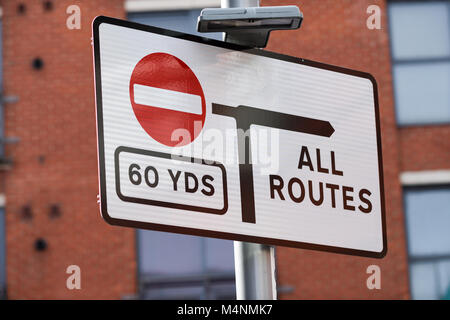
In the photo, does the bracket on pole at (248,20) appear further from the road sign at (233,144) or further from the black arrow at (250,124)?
the black arrow at (250,124)

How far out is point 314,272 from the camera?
10320 mm

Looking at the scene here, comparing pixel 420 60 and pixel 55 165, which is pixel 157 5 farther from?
pixel 420 60

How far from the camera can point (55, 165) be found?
10.4 m

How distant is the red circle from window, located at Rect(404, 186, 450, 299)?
29.0 feet

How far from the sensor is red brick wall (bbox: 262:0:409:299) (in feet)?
33.8

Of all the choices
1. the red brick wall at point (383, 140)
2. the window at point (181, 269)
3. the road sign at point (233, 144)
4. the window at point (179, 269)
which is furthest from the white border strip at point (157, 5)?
the road sign at point (233, 144)

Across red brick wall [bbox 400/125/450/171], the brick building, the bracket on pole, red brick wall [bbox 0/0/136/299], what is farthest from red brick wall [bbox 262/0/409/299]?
the bracket on pole

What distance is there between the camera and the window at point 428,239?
1070 centimetres

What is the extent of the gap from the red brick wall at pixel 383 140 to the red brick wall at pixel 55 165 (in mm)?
2553

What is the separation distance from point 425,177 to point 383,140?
0.87m

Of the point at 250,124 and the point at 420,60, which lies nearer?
the point at 250,124

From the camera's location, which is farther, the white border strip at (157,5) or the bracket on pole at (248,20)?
the white border strip at (157,5)

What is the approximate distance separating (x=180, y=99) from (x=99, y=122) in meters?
0.31

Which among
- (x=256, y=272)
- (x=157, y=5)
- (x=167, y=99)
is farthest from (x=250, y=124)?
(x=157, y=5)
